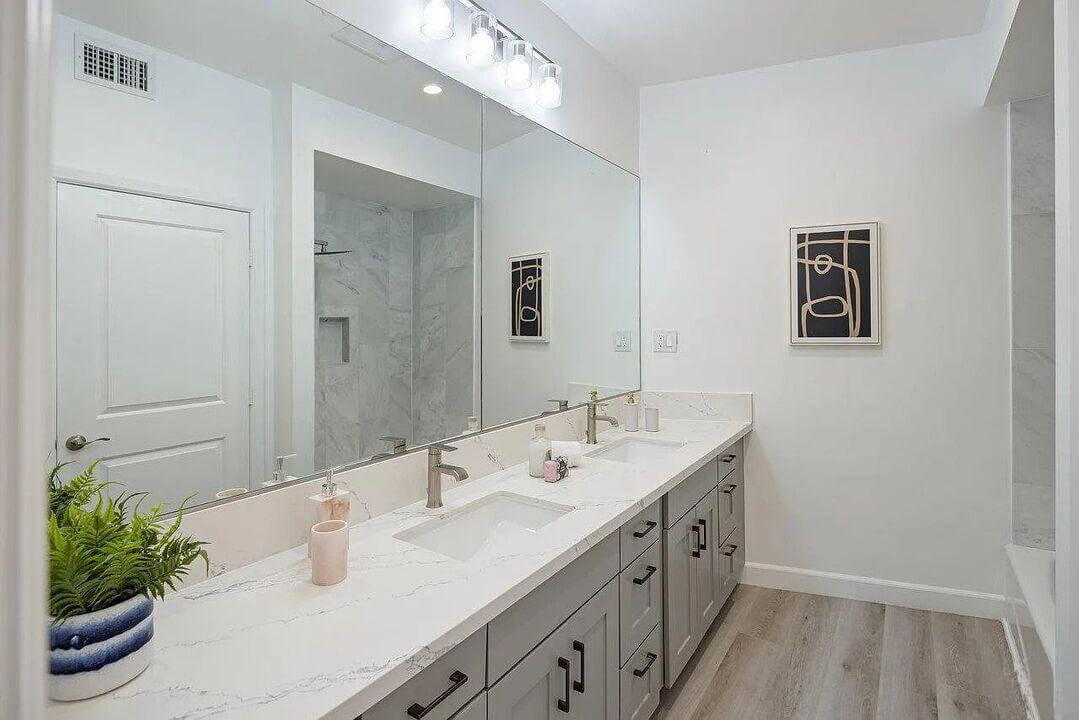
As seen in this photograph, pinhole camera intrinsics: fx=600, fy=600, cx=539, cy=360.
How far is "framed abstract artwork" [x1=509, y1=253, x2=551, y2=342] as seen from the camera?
2.17m

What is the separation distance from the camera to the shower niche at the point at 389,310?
1.42 meters

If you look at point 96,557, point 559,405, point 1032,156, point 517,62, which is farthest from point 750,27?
point 96,557

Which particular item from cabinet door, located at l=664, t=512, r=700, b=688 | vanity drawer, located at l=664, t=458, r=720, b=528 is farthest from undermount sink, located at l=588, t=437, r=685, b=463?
cabinet door, located at l=664, t=512, r=700, b=688

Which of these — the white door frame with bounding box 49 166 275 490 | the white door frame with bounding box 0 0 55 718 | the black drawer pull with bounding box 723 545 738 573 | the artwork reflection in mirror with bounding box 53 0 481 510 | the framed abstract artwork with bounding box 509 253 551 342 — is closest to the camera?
the white door frame with bounding box 0 0 55 718

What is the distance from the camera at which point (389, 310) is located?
1631mm

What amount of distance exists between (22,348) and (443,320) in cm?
147

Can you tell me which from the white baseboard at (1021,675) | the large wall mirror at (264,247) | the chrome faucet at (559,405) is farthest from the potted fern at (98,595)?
the white baseboard at (1021,675)

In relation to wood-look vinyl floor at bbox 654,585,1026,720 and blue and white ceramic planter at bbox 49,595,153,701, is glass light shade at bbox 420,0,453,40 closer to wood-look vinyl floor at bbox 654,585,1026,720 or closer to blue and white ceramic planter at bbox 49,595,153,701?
blue and white ceramic planter at bbox 49,595,153,701

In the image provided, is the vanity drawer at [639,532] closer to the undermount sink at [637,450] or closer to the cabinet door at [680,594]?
the cabinet door at [680,594]

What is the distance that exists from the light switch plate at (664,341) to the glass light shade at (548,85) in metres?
1.28

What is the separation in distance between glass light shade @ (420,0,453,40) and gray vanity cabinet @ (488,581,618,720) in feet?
5.20

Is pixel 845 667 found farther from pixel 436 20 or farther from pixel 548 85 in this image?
pixel 436 20

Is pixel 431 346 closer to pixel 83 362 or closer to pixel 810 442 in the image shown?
pixel 83 362

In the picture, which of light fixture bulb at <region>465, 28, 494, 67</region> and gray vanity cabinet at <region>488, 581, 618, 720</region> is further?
light fixture bulb at <region>465, 28, 494, 67</region>
